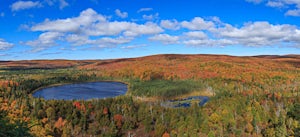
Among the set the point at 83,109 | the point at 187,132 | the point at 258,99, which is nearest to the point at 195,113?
the point at 187,132

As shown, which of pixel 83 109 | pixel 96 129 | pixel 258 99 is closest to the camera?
pixel 96 129

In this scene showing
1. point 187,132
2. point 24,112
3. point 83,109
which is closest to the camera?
point 187,132

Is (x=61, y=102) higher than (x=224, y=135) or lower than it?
higher

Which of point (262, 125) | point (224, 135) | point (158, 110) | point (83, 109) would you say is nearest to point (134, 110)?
point (158, 110)

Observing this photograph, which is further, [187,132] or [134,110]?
[134,110]

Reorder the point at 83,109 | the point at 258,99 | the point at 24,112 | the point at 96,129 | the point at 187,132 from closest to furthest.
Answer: the point at 187,132
the point at 96,129
the point at 24,112
the point at 83,109
the point at 258,99

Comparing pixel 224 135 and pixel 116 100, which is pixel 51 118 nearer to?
pixel 116 100

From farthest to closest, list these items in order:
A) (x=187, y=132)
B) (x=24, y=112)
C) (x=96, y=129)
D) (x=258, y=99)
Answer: (x=258, y=99), (x=24, y=112), (x=96, y=129), (x=187, y=132)

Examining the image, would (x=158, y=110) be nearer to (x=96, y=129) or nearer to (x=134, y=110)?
(x=134, y=110)

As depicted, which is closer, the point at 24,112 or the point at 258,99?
the point at 24,112
